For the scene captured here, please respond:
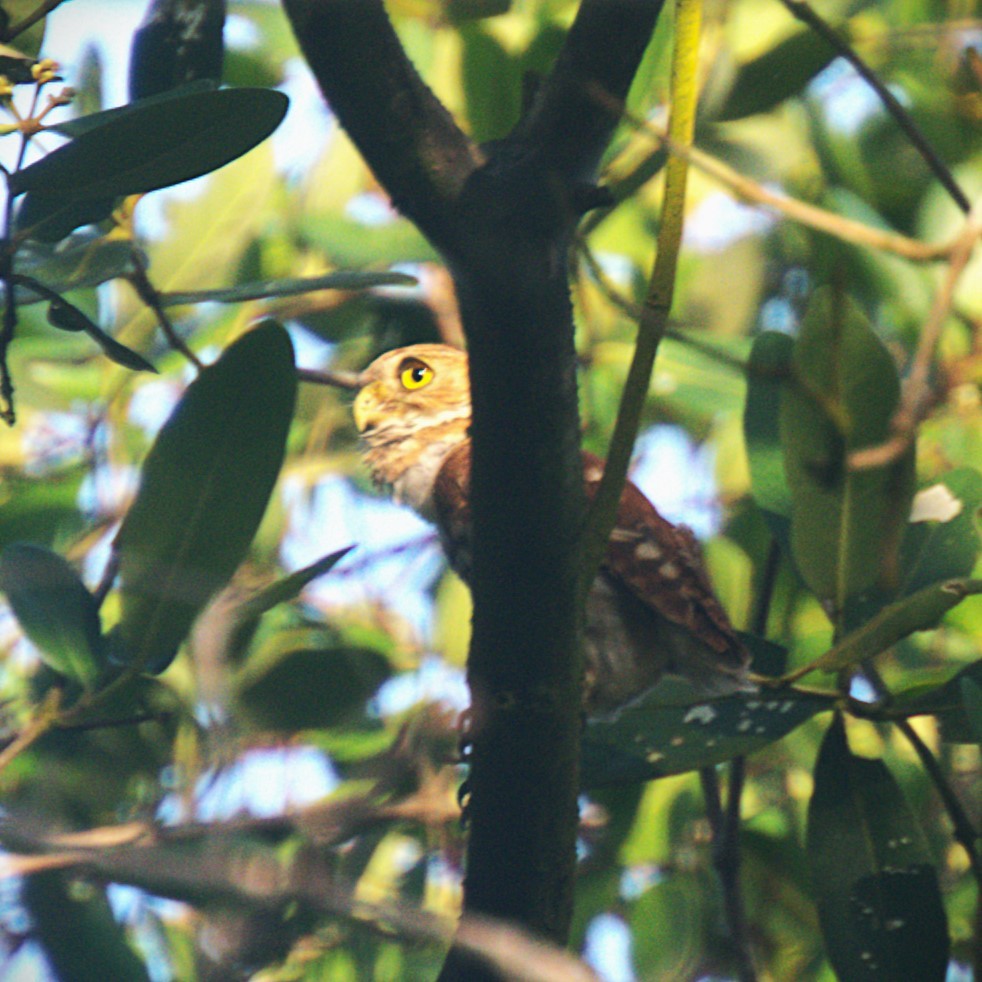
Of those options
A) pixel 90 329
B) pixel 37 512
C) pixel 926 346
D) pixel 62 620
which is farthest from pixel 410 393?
pixel 926 346

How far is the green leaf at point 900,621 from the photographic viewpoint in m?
2.04

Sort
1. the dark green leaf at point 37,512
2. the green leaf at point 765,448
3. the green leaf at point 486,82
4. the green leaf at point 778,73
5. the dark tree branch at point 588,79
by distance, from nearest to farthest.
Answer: the dark tree branch at point 588,79
the green leaf at point 765,448
the dark green leaf at point 37,512
the green leaf at point 778,73
the green leaf at point 486,82

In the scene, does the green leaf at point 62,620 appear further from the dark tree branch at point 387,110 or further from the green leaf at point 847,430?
the green leaf at point 847,430

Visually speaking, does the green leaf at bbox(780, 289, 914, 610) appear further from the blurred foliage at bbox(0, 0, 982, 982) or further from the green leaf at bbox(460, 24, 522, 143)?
the green leaf at bbox(460, 24, 522, 143)

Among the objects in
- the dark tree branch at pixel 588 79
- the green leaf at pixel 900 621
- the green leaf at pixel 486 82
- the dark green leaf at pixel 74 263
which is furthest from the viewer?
the green leaf at pixel 486 82

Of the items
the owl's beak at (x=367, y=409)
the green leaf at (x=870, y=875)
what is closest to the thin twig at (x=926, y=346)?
the green leaf at (x=870, y=875)

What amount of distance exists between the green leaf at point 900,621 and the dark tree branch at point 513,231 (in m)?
0.50

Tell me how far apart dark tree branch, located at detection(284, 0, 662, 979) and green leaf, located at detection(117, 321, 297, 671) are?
14.7 inches

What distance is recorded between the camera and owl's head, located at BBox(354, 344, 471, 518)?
3.56 m

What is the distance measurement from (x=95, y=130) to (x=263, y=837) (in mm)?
1216

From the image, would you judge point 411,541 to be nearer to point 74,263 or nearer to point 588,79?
point 74,263

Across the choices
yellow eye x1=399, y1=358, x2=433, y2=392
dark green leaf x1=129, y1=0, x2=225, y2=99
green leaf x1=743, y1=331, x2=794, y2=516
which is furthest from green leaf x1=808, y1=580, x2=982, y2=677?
yellow eye x1=399, y1=358, x2=433, y2=392

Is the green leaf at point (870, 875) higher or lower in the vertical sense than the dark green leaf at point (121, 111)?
lower

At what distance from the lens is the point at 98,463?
328 cm
